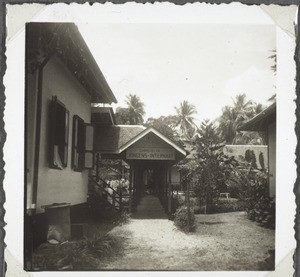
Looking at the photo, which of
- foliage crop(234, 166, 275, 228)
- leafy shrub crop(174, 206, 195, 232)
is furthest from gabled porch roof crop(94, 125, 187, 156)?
foliage crop(234, 166, 275, 228)

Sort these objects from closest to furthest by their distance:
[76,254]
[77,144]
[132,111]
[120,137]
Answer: [76,254] → [132,111] → [120,137] → [77,144]

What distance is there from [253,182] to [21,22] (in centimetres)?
235

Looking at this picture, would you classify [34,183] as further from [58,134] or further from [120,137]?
A: [120,137]

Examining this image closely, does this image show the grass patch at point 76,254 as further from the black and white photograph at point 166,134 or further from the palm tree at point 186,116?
the palm tree at point 186,116

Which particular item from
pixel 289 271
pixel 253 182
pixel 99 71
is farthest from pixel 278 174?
pixel 99 71

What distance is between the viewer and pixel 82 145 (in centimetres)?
388

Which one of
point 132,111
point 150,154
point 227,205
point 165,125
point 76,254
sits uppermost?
point 132,111

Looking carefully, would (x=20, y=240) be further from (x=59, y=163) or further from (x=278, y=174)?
(x=278, y=174)

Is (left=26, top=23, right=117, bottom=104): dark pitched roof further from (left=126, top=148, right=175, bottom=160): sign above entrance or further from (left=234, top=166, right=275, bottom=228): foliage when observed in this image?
(left=234, top=166, right=275, bottom=228): foliage

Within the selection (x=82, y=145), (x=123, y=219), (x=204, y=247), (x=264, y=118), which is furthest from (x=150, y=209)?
(x=264, y=118)

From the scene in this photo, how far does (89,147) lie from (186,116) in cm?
94

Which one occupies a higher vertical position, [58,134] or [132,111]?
[132,111]

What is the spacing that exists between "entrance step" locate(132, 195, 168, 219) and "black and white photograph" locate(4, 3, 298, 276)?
0.09 feet

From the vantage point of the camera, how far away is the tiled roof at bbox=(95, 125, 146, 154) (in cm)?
368
